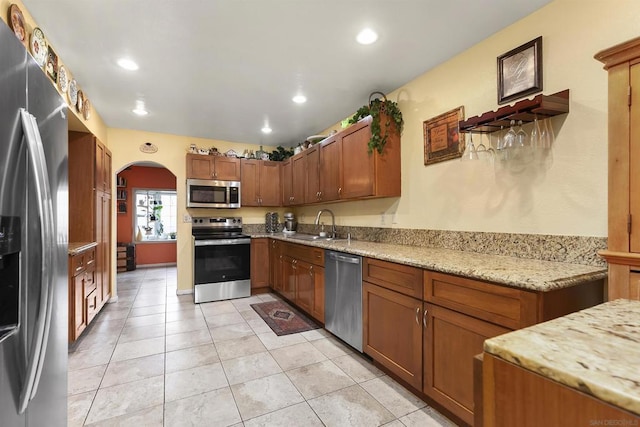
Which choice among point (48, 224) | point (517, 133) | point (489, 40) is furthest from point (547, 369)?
point (489, 40)

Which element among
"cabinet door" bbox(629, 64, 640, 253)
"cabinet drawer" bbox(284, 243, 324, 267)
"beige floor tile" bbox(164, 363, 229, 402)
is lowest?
"beige floor tile" bbox(164, 363, 229, 402)

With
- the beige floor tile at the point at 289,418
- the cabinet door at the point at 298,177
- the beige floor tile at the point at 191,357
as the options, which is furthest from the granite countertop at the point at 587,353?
the cabinet door at the point at 298,177

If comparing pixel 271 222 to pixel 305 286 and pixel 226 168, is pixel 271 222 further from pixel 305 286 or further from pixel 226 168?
pixel 305 286

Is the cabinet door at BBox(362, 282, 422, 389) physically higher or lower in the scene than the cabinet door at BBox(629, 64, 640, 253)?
lower

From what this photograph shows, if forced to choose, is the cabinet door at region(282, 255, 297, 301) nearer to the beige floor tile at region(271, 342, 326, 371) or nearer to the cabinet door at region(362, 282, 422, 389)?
the beige floor tile at region(271, 342, 326, 371)

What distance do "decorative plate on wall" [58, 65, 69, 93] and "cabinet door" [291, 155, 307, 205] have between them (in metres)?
2.65

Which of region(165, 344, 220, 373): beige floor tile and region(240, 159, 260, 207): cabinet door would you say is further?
region(240, 159, 260, 207): cabinet door

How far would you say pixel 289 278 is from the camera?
12.7 ft

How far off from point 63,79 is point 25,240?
2.29 meters

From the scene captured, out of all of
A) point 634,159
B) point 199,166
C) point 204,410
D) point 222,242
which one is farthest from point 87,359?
point 634,159

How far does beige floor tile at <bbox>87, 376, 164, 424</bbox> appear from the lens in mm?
1803

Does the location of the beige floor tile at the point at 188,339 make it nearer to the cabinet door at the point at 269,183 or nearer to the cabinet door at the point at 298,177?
the cabinet door at the point at 298,177

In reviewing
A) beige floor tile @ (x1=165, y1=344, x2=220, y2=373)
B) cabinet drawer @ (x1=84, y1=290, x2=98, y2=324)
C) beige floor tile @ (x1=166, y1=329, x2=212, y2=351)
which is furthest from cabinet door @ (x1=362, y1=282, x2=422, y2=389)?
cabinet drawer @ (x1=84, y1=290, x2=98, y2=324)

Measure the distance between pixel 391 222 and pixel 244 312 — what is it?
7.11 feet
